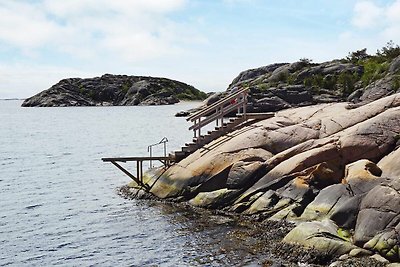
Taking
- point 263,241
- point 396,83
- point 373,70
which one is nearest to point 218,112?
point 263,241

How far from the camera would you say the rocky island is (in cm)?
1706

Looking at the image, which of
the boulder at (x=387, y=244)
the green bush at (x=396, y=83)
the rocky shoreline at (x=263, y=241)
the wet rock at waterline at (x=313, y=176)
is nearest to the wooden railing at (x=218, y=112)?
the wet rock at waterline at (x=313, y=176)

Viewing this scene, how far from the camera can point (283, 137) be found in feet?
85.8

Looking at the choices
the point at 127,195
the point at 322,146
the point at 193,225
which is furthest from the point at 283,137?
the point at 127,195

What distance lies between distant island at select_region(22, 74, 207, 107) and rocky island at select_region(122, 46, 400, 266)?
12992 centimetres

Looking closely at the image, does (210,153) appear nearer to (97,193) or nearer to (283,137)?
(283,137)

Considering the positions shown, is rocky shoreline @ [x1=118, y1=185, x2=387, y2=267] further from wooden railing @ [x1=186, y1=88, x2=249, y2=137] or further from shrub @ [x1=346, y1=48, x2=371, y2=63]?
shrub @ [x1=346, y1=48, x2=371, y2=63]

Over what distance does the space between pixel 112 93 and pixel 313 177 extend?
149 meters

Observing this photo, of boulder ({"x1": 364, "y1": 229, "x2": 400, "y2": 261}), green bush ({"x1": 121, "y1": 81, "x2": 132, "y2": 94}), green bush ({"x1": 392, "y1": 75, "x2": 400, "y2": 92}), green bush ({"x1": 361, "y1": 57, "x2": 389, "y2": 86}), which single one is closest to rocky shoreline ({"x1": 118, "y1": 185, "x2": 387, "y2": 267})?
boulder ({"x1": 364, "y1": 229, "x2": 400, "y2": 261})

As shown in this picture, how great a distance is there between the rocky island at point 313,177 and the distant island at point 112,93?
130 m

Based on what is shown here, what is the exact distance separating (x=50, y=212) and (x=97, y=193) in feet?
15.4

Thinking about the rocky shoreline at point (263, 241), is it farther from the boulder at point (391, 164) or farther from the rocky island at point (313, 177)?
the boulder at point (391, 164)

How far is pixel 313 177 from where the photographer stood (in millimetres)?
21844

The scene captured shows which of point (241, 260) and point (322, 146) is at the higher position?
point (322, 146)
